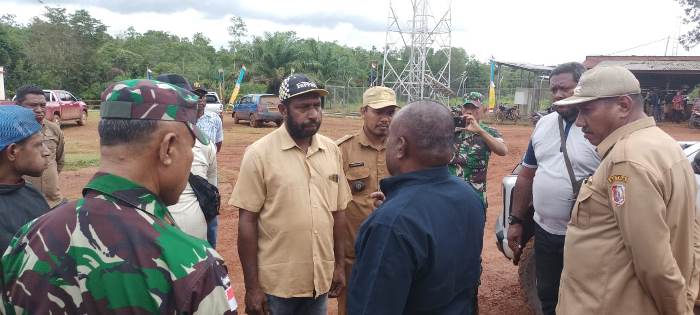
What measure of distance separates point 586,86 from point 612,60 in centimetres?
2682

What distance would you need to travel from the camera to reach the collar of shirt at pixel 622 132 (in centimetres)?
230

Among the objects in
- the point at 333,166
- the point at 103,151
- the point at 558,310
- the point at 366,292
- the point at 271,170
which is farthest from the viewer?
the point at 333,166

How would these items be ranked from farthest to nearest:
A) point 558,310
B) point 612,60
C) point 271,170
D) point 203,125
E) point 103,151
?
point 612,60 < point 203,125 < point 271,170 < point 558,310 < point 103,151

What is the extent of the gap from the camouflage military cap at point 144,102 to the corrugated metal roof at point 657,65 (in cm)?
2571

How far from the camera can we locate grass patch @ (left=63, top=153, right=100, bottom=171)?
1156cm

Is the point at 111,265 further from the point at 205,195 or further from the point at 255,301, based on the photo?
the point at 205,195

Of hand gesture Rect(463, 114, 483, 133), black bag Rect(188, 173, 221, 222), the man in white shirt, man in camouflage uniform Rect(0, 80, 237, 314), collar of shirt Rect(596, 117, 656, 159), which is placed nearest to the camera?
man in camouflage uniform Rect(0, 80, 237, 314)

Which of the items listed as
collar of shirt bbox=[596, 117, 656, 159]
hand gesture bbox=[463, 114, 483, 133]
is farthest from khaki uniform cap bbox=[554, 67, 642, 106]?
hand gesture bbox=[463, 114, 483, 133]

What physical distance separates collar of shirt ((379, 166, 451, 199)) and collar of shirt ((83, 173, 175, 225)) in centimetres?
87

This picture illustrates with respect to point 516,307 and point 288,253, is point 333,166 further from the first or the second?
point 516,307

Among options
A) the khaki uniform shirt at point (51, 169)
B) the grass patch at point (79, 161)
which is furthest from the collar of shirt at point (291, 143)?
the grass patch at point (79, 161)

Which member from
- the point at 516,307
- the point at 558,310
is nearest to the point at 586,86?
the point at 558,310

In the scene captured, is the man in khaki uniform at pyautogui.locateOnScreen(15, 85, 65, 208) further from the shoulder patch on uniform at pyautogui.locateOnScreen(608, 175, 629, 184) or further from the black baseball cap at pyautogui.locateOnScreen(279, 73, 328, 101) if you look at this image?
the shoulder patch on uniform at pyautogui.locateOnScreen(608, 175, 629, 184)

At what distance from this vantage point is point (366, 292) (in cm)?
173
